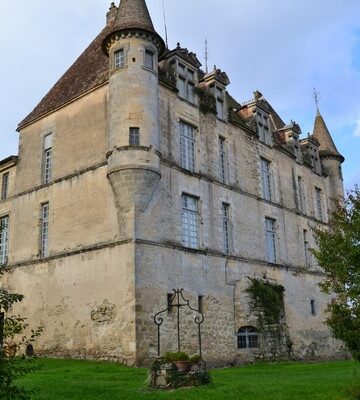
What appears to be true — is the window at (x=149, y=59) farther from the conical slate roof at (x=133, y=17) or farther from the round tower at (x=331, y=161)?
the round tower at (x=331, y=161)

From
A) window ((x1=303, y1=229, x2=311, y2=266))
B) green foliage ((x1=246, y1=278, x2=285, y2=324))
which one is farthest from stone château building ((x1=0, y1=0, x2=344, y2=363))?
window ((x1=303, y1=229, x2=311, y2=266))

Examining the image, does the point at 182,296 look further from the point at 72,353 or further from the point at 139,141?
the point at 139,141

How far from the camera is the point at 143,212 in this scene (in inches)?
747

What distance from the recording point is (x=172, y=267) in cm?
1953

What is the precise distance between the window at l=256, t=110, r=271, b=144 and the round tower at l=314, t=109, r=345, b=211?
747 centimetres

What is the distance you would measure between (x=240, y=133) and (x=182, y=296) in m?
10.1

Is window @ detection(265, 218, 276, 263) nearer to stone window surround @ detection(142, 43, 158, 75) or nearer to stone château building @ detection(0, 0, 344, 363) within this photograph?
stone château building @ detection(0, 0, 344, 363)

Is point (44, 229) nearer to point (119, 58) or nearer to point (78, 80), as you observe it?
point (78, 80)

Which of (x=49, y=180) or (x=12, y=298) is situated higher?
(x=49, y=180)

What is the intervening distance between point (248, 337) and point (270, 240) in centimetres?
620

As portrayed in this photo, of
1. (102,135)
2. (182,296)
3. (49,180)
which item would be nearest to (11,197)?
(49,180)

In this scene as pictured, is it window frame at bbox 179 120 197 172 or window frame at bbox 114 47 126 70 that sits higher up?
window frame at bbox 114 47 126 70

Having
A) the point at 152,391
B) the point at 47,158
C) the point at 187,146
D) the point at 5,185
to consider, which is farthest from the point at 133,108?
the point at 152,391

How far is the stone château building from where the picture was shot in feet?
61.8
